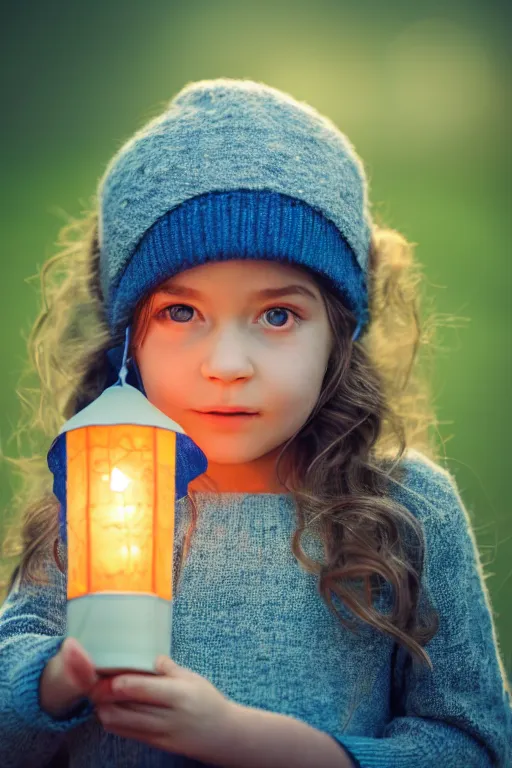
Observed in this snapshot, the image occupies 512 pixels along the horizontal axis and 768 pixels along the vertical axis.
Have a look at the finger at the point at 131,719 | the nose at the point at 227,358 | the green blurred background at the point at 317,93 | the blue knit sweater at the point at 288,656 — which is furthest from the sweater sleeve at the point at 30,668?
the green blurred background at the point at 317,93

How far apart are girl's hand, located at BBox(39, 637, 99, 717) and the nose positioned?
0.40m

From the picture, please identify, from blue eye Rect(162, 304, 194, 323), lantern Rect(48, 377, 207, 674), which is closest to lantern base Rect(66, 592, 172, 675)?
lantern Rect(48, 377, 207, 674)

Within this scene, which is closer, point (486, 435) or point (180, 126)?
point (180, 126)

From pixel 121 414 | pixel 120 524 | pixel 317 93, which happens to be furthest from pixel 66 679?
pixel 317 93

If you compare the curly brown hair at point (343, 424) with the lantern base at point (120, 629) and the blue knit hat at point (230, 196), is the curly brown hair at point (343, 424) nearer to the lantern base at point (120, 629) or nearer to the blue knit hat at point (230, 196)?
the blue knit hat at point (230, 196)

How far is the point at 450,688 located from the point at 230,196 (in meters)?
0.74

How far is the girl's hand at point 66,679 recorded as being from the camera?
1171mm

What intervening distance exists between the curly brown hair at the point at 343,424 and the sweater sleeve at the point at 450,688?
0.04 m

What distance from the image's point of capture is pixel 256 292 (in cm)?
146

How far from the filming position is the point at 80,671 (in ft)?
3.85

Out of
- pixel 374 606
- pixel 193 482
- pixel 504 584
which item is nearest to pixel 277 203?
pixel 193 482

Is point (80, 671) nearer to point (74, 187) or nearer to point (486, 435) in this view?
point (486, 435)

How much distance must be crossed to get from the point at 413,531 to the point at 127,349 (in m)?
0.49

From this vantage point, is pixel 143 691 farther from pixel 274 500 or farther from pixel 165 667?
pixel 274 500
